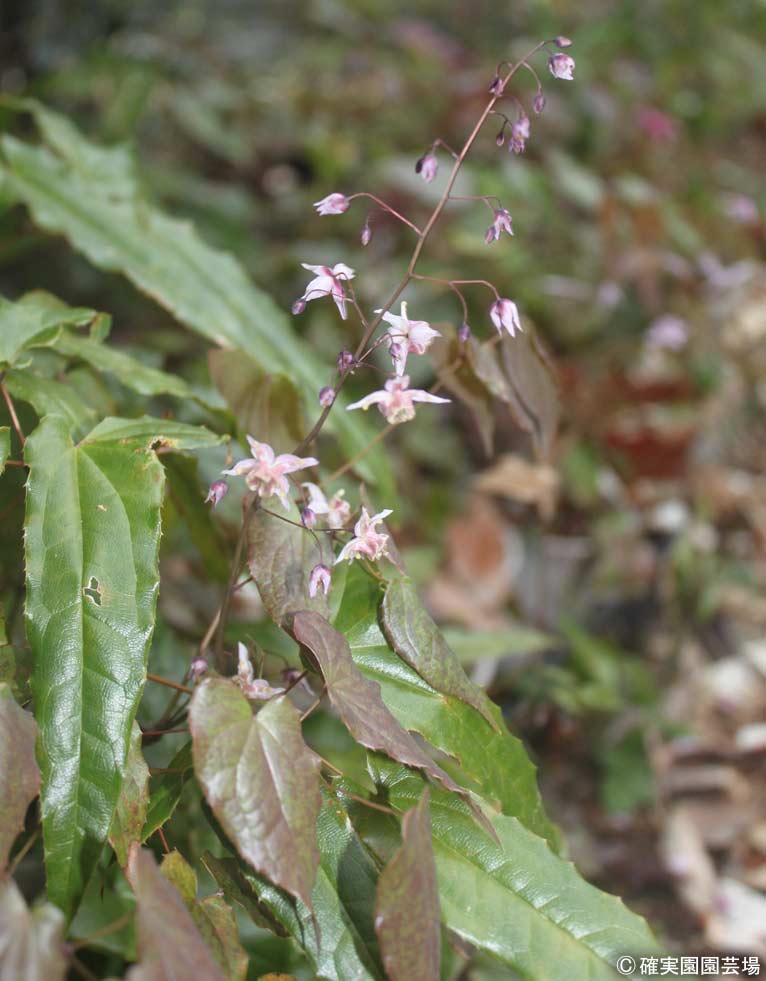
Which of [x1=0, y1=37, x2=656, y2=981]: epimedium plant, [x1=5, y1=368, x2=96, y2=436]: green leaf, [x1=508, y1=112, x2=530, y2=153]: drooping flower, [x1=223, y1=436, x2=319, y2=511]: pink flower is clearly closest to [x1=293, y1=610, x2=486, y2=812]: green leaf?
[x1=0, y1=37, x2=656, y2=981]: epimedium plant

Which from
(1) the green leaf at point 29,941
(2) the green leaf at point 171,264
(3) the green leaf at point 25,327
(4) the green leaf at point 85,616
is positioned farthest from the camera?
(2) the green leaf at point 171,264

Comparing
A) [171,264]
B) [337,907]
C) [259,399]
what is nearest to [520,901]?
[337,907]

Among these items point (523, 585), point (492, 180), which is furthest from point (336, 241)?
point (523, 585)

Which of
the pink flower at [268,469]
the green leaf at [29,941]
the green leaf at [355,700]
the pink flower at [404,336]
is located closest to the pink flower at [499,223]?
the pink flower at [404,336]

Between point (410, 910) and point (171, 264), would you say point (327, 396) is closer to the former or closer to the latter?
point (410, 910)

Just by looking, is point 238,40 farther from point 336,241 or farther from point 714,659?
point 714,659

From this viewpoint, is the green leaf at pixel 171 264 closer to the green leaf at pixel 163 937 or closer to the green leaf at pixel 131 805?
the green leaf at pixel 131 805

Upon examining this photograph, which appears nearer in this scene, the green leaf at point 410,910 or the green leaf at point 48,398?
the green leaf at point 410,910

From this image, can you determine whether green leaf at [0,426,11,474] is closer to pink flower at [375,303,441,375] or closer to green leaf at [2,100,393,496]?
pink flower at [375,303,441,375]
